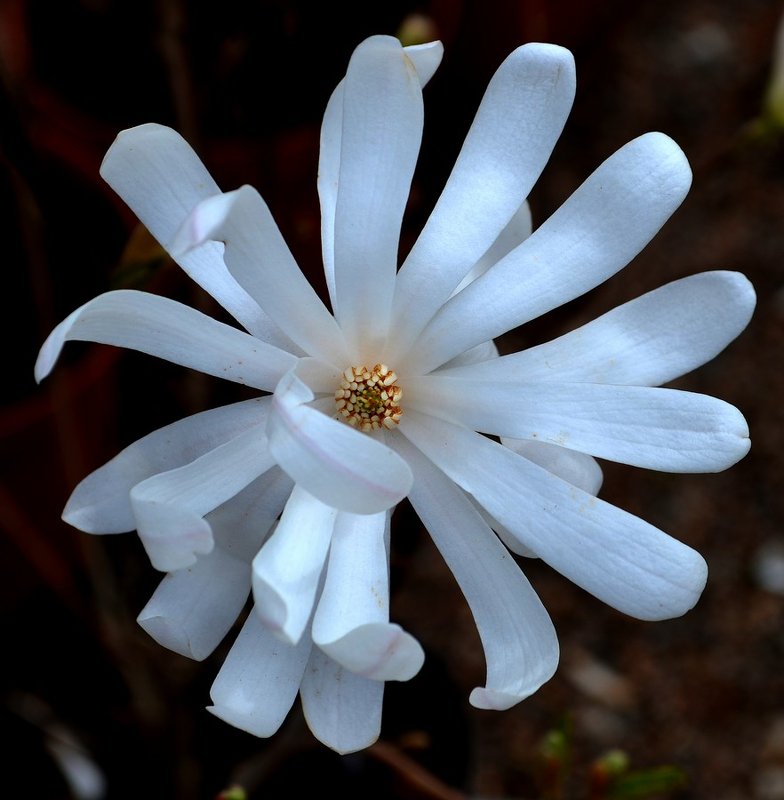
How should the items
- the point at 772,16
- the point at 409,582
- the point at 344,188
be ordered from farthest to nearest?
the point at 772,16
the point at 409,582
the point at 344,188

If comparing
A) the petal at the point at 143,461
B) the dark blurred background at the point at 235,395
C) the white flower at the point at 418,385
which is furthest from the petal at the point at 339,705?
the dark blurred background at the point at 235,395

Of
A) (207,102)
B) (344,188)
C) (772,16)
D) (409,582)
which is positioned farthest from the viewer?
(772,16)

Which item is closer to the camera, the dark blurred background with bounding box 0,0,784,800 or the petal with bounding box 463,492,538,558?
the petal with bounding box 463,492,538,558

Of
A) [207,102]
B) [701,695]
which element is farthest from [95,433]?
A: [701,695]

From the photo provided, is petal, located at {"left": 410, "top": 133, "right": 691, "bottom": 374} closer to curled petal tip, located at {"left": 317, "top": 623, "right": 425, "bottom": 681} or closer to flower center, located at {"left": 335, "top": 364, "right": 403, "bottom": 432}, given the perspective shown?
flower center, located at {"left": 335, "top": 364, "right": 403, "bottom": 432}

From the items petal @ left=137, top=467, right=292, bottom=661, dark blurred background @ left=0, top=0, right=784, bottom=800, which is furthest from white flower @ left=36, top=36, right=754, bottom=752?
dark blurred background @ left=0, top=0, right=784, bottom=800

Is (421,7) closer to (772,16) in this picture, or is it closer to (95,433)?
(95,433)

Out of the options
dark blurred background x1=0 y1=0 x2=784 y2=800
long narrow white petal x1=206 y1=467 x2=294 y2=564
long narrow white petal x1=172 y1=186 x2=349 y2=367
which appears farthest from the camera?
dark blurred background x1=0 y1=0 x2=784 y2=800
